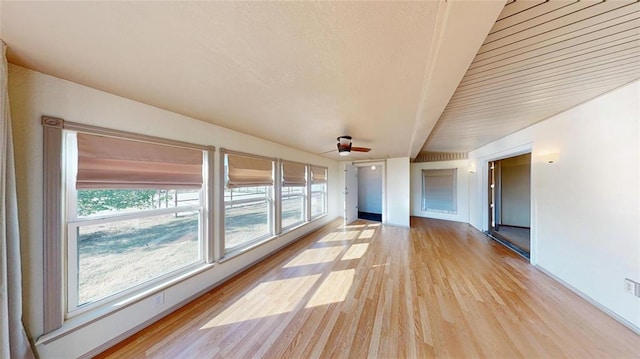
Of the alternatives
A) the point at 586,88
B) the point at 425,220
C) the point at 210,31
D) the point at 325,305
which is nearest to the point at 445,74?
the point at 210,31

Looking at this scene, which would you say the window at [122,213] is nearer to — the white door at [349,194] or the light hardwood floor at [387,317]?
the light hardwood floor at [387,317]

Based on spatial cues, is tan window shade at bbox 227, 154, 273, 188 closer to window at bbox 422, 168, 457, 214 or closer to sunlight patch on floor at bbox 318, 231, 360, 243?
sunlight patch on floor at bbox 318, 231, 360, 243

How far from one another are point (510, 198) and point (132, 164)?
8.37m

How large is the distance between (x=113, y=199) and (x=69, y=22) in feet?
4.76

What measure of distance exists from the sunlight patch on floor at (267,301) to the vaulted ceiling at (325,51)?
7.21 ft

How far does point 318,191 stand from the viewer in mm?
5844

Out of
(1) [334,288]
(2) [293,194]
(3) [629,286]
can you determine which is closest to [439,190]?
(3) [629,286]

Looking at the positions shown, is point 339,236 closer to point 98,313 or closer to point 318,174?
point 318,174

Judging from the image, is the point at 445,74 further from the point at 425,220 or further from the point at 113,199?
the point at 425,220

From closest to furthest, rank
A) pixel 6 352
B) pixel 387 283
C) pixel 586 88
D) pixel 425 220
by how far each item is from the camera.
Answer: pixel 6 352
pixel 586 88
pixel 387 283
pixel 425 220

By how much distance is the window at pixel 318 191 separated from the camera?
5.42m

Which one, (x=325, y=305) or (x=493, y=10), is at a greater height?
(x=493, y=10)

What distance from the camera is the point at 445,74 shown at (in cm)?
145

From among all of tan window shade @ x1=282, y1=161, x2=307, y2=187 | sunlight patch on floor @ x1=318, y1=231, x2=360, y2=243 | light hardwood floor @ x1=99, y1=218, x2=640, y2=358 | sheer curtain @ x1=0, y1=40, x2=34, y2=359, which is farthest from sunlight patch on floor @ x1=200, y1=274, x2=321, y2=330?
tan window shade @ x1=282, y1=161, x2=307, y2=187
